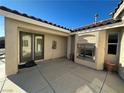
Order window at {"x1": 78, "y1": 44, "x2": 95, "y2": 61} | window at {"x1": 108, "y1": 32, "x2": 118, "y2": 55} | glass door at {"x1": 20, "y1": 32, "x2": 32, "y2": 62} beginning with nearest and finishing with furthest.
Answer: window at {"x1": 108, "y1": 32, "x2": 118, "y2": 55}
glass door at {"x1": 20, "y1": 32, "x2": 32, "y2": 62}
window at {"x1": 78, "y1": 44, "x2": 95, "y2": 61}

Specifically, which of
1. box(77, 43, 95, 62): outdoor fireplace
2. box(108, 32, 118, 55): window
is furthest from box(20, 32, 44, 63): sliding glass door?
box(108, 32, 118, 55): window

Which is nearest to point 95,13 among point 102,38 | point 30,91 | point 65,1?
point 65,1

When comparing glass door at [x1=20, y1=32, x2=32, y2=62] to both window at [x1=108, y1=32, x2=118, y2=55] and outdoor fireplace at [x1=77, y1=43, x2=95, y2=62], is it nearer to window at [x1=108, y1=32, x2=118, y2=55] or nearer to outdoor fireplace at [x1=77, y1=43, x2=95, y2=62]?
outdoor fireplace at [x1=77, y1=43, x2=95, y2=62]

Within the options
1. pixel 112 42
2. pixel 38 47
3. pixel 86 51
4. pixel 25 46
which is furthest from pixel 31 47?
pixel 112 42

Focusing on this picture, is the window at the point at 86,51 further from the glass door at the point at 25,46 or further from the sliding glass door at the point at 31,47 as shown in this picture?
the glass door at the point at 25,46

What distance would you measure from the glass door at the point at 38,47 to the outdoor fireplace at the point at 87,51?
13.1ft

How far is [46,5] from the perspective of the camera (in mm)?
6961

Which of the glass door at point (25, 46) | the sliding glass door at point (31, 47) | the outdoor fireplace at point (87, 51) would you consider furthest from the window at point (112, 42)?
the glass door at point (25, 46)

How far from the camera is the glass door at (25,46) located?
6.55 meters

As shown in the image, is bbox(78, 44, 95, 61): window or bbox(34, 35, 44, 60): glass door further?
bbox(34, 35, 44, 60): glass door

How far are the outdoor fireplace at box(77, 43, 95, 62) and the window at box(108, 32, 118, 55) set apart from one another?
1233 millimetres

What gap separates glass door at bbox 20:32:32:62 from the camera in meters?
6.55

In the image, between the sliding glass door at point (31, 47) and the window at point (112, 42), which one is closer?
the window at point (112, 42)

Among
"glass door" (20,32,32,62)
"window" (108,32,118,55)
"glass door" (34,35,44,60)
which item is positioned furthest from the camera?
"glass door" (34,35,44,60)
